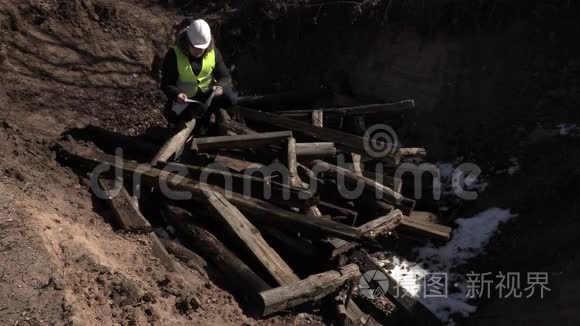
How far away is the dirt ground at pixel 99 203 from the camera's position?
530cm

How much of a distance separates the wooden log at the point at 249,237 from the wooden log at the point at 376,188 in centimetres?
148

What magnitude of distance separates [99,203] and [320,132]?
315 cm

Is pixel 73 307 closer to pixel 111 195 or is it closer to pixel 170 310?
pixel 170 310

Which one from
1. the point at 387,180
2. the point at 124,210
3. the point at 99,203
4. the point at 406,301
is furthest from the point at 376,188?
the point at 99,203

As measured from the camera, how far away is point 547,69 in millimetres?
8906

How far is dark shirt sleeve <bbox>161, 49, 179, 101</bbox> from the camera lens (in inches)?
296

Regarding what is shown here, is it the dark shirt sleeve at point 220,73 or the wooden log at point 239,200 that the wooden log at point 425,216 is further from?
the dark shirt sleeve at point 220,73

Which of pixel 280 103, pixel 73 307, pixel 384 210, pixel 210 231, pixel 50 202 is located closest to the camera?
pixel 73 307

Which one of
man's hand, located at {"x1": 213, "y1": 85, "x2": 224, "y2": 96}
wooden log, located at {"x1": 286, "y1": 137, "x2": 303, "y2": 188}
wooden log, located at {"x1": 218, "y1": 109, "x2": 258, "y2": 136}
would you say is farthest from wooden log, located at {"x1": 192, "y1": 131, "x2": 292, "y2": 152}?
man's hand, located at {"x1": 213, "y1": 85, "x2": 224, "y2": 96}

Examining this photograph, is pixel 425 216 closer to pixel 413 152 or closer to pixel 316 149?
pixel 413 152

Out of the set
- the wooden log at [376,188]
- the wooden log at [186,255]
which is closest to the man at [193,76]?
the wooden log at [376,188]

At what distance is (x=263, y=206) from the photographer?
22.7 ft

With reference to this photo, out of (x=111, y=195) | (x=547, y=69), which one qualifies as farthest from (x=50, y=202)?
(x=547, y=69)

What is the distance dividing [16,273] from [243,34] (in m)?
6.47
